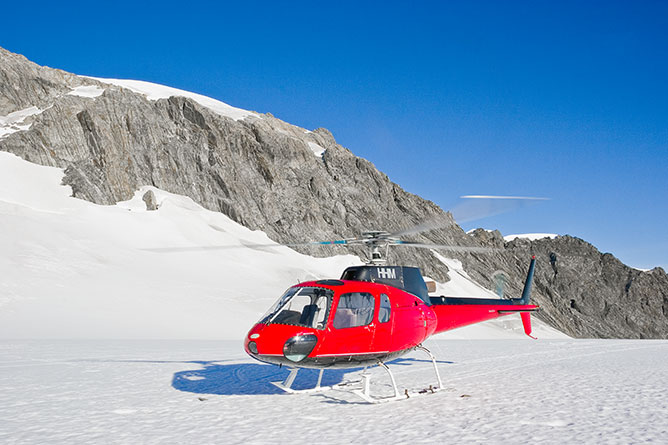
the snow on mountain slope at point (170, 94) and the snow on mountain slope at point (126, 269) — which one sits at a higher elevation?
the snow on mountain slope at point (170, 94)

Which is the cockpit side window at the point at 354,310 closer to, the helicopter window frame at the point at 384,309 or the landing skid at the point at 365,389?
the helicopter window frame at the point at 384,309

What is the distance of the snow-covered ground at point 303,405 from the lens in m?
6.41

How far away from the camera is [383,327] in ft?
29.1

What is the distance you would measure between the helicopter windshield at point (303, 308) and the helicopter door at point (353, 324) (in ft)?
0.83

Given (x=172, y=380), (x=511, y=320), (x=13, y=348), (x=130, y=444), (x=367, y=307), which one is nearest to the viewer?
(x=130, y=444)

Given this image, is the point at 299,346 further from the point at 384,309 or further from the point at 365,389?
the point at 384,309

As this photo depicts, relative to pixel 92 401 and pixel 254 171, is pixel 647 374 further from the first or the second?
pixel 254 171

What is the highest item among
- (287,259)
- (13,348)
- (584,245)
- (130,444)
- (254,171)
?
(254,171)

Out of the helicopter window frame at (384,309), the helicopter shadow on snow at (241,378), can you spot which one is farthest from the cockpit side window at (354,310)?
the helicopter shadow on snow at (241,378)

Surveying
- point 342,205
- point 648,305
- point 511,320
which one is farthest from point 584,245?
point 342,205

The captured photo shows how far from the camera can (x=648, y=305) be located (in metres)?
Answer: 68.8

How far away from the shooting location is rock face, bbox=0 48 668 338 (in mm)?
46688

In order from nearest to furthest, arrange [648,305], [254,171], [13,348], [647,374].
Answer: [647,374]
[13,348]
[254,171]
[648,305]

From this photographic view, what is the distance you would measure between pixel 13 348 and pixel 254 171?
139 feet
